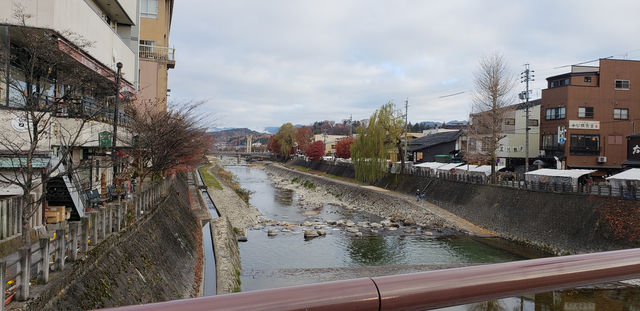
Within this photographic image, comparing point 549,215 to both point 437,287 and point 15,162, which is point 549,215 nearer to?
point 15,162

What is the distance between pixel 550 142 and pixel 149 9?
107 feet

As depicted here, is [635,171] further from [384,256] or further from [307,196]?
[307,196]

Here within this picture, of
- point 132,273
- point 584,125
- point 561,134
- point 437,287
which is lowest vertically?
point 132,273

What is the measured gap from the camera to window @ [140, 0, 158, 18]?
95.2ft

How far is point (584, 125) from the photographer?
29.2 m

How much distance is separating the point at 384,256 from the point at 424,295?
1943cm

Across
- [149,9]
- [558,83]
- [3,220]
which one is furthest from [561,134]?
[3,220]

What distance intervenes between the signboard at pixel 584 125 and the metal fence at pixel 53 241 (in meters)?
29.9

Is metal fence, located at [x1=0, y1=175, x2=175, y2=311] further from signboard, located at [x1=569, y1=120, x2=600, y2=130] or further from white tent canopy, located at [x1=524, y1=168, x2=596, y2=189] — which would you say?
signboard, located at [x1=569, y1=120, x2=600, y2=130]

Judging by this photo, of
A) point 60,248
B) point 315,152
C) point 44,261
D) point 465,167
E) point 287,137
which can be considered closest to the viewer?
point 44,261

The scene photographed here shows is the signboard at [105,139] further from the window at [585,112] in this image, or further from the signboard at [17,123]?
the window at [585,112]

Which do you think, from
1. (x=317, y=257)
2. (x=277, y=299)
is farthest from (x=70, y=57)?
(x=317, y=257)

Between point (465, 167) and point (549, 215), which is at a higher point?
point (465, 167)

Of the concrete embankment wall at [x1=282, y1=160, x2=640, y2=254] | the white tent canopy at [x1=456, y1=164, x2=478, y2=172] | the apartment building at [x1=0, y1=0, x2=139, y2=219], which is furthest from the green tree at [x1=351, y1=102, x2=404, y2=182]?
the apartment building at [x1=0, y1=0, x2=139, y2=219]
